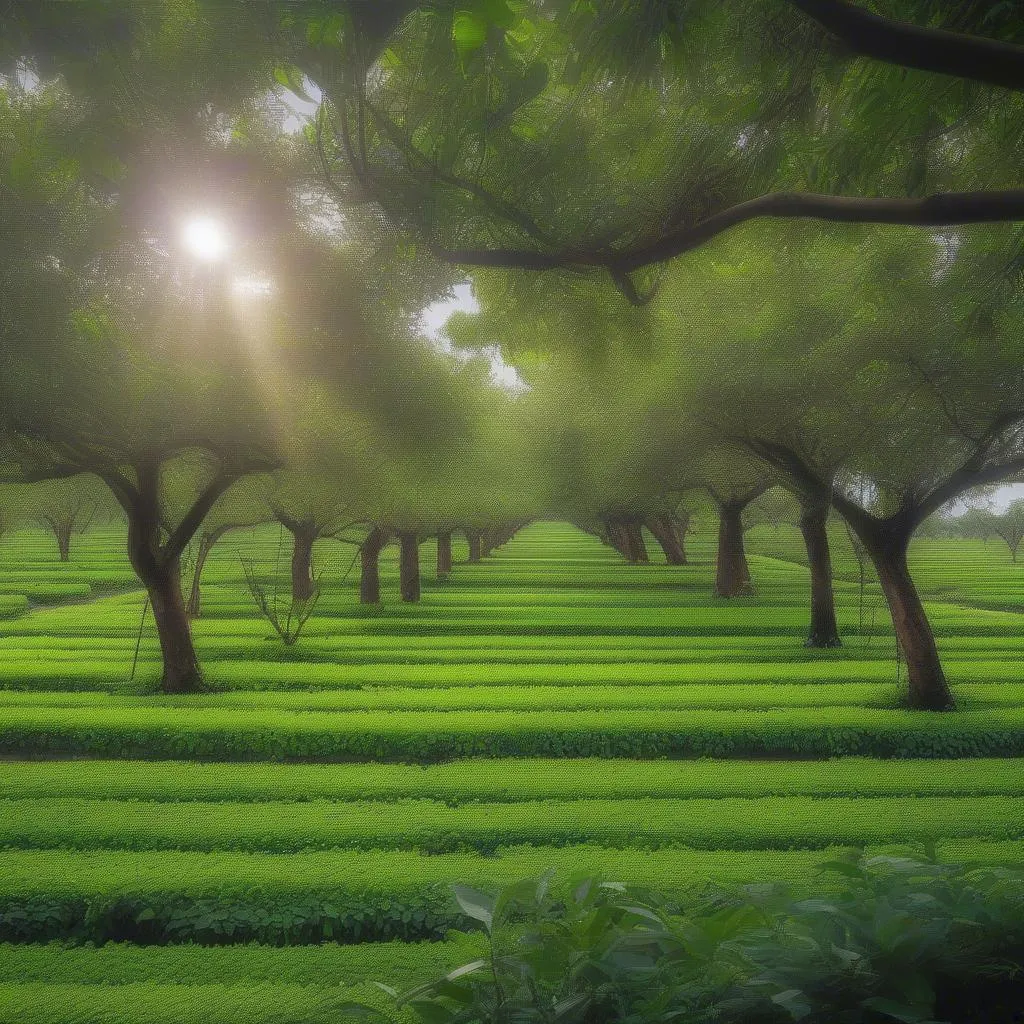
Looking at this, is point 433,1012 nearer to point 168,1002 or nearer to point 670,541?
point 168,1002

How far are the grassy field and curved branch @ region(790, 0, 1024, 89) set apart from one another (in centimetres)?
266

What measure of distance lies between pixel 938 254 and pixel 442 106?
884 cm

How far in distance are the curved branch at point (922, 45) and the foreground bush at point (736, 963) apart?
2764 mm

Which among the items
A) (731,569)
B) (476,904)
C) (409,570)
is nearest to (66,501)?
(409,570)

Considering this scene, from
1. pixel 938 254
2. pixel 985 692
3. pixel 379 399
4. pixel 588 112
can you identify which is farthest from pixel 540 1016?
pixel 985 692

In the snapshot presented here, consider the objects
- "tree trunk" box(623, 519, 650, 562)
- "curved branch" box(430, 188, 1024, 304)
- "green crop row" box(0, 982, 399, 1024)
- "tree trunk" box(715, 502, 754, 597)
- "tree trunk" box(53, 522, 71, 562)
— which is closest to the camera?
"curved branch" box(430, 188, 1024, 304)

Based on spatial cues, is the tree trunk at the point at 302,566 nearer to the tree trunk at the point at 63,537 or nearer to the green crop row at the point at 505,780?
the green crop row at the point at 505,780

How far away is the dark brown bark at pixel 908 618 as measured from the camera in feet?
44.3

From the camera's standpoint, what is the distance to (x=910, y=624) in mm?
13742

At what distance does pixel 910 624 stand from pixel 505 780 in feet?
28.5

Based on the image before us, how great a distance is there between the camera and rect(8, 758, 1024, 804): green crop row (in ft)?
30.4

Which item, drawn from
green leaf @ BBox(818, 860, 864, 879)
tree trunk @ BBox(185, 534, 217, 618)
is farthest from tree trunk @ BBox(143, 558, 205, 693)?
green leaf @ BBox(818, 860, 864, 879)

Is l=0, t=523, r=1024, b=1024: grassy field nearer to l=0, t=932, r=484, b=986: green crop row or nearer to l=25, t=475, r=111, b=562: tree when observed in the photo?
l=0, t=932, r=484, b=986: green crop row

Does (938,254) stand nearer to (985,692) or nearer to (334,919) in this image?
(985,692)
